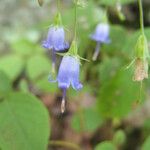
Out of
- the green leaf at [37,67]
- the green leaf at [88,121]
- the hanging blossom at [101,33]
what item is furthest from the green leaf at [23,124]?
the green leaf at [37,67]

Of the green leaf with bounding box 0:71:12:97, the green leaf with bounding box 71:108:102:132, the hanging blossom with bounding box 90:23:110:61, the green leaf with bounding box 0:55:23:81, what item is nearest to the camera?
the green leaf with bounding box 0:71:12:97

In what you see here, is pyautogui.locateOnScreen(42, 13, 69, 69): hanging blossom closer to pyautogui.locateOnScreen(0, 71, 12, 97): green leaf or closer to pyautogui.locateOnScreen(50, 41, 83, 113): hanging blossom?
pyautogui.locateOnScreen(50, 41, 83, 113): hanging blossom

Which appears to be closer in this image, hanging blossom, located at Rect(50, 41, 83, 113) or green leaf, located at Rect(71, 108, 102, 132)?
hanging blossom, located at Rect(50, 41, 83, 113)

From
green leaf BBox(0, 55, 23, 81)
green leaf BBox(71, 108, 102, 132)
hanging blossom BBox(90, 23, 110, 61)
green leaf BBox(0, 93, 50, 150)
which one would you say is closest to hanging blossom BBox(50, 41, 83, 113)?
green leaf BBox(0, 93, 50, 150)

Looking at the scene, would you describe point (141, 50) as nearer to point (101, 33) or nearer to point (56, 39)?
point (56, 39)

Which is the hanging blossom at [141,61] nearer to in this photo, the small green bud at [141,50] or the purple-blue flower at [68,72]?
the small green bud at [141,50]

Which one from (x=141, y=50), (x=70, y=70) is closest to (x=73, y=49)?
(x=70, y=70)

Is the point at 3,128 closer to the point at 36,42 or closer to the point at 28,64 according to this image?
the point at 28,64
